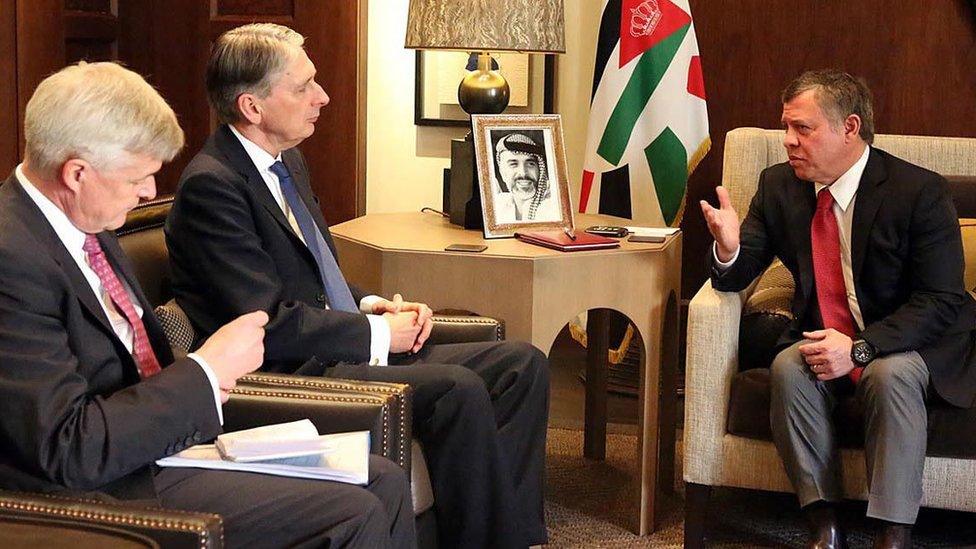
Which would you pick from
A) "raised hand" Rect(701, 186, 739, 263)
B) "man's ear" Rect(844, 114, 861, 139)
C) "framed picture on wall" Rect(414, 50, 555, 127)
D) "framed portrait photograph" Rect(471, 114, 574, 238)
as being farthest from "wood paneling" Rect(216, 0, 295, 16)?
"man's ear" Rect(844, 114, 861, 139)

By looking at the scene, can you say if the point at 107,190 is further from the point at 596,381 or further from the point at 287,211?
the point at 596,381

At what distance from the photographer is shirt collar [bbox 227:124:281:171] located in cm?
275

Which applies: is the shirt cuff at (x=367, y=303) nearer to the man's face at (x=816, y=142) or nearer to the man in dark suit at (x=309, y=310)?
the man in dark suit at (x=309, y=310)

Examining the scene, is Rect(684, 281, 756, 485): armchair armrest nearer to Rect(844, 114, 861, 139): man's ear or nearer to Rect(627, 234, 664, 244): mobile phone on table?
Rect(627, 234, 664, 244): mobile phone on table

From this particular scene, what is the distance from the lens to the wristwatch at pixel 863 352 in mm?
2939

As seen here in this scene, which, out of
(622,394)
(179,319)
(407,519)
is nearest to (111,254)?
(179,319)

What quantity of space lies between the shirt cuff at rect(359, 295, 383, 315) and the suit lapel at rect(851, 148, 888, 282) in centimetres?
110

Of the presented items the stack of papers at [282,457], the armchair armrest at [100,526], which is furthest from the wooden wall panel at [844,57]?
the armchair armrest at [100,526]

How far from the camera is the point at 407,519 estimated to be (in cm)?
223

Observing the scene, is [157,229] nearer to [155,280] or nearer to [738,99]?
[155,280]

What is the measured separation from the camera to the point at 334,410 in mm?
2332

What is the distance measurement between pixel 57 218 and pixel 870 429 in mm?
1780

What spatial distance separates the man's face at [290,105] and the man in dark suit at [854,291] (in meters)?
0.96

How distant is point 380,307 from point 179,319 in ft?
1.66
